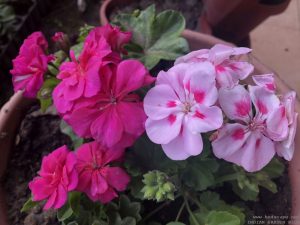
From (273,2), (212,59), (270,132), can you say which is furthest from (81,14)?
(270,132)

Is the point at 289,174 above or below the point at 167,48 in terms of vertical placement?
below

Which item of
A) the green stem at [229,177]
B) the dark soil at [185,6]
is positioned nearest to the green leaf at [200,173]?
the green stem at [229,177]

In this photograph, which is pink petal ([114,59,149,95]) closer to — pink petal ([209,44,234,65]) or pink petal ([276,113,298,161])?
pink petal ([209,44,234,65])

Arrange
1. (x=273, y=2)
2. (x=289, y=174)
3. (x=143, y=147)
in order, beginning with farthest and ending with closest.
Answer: (x=273, y=2) < (x=289, y=174) < (x=143, y=147)

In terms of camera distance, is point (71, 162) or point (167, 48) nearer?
point (71, 162)

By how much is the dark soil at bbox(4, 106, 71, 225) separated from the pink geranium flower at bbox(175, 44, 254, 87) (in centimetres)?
48

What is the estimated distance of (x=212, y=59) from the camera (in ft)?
2.07

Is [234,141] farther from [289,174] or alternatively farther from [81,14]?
[81,14]

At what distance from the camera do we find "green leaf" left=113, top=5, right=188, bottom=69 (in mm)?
846

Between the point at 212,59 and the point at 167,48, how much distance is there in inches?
9.1

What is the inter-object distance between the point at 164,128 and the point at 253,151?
0.45 feet

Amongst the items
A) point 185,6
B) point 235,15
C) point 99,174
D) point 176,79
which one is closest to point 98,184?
point 99,174

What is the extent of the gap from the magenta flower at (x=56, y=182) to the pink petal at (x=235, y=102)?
0.88ft

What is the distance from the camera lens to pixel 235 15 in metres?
1.24
